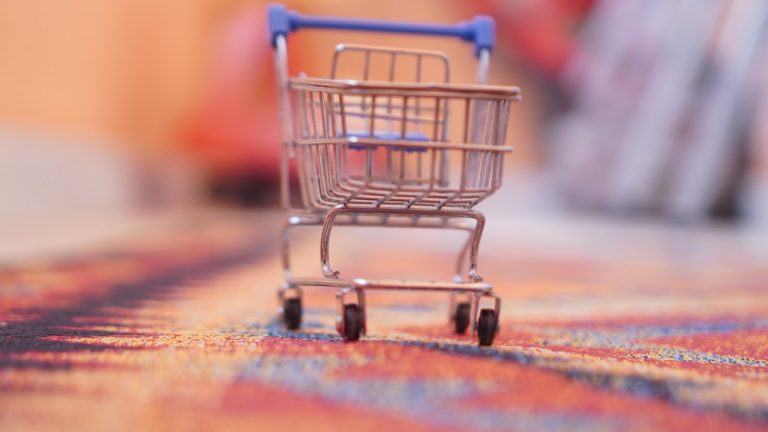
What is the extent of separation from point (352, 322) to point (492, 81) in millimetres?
5180

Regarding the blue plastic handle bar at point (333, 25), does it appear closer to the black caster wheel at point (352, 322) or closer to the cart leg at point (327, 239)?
the cart leg at point (327, 239)

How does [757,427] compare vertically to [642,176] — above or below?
above

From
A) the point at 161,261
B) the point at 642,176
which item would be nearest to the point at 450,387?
the point at 161,261

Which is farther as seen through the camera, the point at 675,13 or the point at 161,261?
the point at 675,13

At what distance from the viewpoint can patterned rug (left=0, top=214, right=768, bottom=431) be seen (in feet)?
2.69

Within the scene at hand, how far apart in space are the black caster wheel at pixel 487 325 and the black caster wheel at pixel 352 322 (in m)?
0.17

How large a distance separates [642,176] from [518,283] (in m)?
3.25

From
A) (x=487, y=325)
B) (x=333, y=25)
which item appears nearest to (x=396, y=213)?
(x=487, y=325)

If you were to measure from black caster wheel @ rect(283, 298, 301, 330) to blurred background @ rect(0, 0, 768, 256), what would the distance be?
8.77 ft

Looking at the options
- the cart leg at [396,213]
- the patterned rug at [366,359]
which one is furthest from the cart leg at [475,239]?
the patterned rug at [366,359]

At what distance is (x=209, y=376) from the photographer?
94cm

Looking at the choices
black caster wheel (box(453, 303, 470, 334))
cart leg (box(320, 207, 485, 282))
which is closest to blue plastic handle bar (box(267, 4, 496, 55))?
cart leg (box(320, 207, 485, 282))

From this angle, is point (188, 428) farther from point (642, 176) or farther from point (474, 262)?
point (642, 176)

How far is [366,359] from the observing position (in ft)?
3.39
